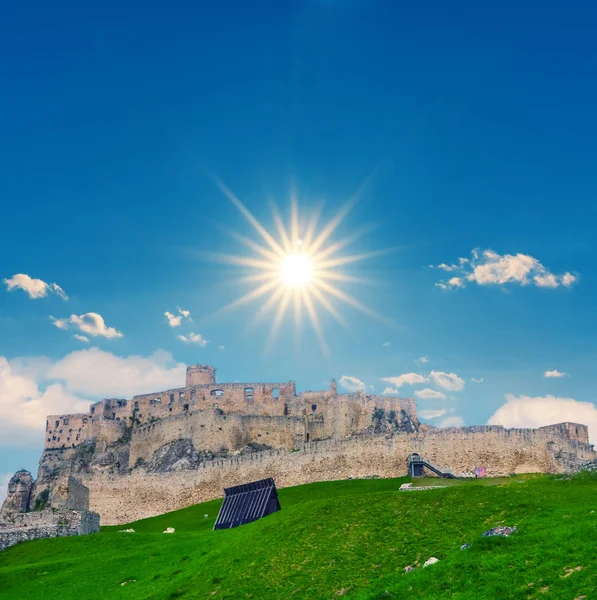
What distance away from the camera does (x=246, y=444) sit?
291ft

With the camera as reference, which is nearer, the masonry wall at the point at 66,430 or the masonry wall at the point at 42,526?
the masonry wall at the point at 42,526

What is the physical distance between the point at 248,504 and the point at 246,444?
132 ft

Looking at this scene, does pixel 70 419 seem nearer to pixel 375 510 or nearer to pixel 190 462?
pixel 190 462

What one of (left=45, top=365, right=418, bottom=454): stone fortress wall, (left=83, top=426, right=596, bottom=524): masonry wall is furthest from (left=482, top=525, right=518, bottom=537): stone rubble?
(left=45, top=365, right=418, bottom=454): stone fortress wall

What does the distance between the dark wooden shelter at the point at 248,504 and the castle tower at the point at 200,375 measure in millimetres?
62056

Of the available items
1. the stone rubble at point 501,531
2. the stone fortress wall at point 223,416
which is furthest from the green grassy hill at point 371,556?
the stone fortress wall at point 223,416

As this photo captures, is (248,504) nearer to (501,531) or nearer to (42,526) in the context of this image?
(42,526)

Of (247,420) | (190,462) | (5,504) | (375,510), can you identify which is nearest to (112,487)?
(190,462)

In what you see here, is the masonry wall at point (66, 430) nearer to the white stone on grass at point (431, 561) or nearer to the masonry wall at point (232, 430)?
the masonry wall at point (232, 430)

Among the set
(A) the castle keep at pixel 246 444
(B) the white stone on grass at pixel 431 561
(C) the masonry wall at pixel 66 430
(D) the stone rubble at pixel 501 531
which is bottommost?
(B) the white stone on grass at pixel 431 561

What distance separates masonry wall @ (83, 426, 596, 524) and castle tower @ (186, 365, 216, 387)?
113ft

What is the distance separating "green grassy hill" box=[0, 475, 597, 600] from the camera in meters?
19.7

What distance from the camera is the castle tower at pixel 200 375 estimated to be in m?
113

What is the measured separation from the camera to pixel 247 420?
90.6m
